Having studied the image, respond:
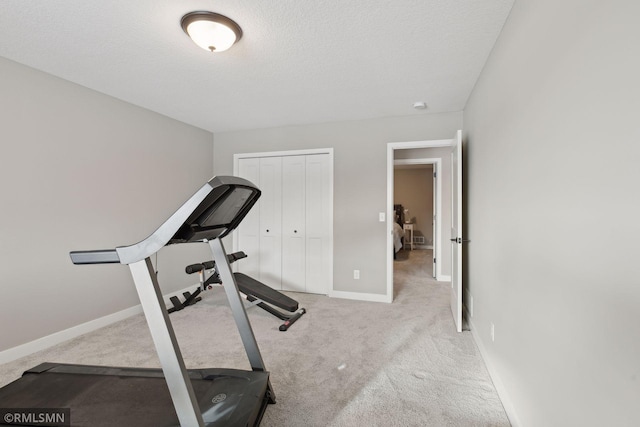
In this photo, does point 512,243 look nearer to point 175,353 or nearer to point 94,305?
point 175,353

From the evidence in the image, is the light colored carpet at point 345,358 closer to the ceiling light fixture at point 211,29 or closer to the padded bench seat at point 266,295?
the padded bench seat at point 266,295

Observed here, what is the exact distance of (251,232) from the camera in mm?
4625

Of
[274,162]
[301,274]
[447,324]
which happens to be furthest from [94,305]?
[447,324]

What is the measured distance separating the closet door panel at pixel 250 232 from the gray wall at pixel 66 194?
44.0 inches

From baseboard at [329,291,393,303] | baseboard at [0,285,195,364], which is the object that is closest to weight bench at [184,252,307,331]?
baseboard at [0,285,195,364]

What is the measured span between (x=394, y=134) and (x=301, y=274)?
91.5 inches

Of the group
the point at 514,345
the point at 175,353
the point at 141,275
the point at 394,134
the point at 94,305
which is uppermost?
the point at 394,134

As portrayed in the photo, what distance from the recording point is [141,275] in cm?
128

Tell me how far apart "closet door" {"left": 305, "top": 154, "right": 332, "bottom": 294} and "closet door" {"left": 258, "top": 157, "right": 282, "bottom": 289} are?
0.45 m

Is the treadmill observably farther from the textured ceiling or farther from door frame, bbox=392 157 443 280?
door frame, bbox=392 157 443 280

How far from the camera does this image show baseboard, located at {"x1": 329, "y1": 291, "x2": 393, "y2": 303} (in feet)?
12.8

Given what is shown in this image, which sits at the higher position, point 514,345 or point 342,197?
point 342,197

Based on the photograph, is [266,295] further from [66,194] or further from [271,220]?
[66,194]

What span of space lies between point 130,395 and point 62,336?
1736 millimetres
